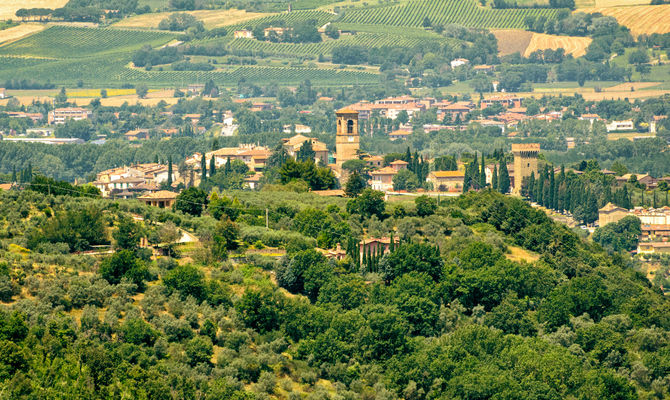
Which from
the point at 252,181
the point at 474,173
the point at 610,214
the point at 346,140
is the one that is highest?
the point at 346,140

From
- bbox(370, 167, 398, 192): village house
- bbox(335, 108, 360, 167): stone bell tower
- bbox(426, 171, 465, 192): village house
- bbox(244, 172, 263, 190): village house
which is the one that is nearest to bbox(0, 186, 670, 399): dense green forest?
bbox(370, 167, 398, 192): village house

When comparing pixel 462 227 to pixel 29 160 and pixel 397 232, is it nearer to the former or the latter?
pixel 397 232

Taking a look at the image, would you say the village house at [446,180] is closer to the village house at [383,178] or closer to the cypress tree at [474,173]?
the cypress tree at [474,173]

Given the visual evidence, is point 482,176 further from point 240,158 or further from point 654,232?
point 240,158

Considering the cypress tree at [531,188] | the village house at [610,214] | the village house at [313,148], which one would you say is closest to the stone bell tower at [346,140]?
the village house at [313,148]

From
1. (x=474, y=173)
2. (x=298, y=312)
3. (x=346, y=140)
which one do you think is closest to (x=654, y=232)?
(x=474, y=173)

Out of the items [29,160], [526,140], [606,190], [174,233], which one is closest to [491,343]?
[174,233]

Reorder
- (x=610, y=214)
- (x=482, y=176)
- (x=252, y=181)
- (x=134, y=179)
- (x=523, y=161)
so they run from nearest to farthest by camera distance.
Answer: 1. (x=610, y=214)
2. (x=252, y=181)
3. (x=482, y=176)
4. (x=134, y=179)
5. (x=523, y=161)

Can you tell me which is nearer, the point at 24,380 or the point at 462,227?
the point at 24,380
